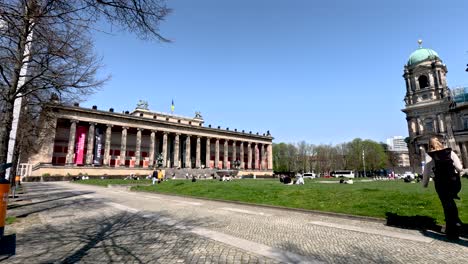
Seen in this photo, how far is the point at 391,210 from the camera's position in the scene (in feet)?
33.6

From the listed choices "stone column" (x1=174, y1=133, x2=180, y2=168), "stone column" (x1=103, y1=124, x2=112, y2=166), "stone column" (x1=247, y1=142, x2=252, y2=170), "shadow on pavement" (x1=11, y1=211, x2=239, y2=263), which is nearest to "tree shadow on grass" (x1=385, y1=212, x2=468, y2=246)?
"shadow on pavement" (x1=11, y1=211, x2=239, y2=263)

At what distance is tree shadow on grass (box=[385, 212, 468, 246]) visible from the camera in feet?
23.6

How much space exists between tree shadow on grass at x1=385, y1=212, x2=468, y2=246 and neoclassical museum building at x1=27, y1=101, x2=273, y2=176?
50698 mm

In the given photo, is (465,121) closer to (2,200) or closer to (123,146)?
(123,146)

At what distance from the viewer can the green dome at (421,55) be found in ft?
265

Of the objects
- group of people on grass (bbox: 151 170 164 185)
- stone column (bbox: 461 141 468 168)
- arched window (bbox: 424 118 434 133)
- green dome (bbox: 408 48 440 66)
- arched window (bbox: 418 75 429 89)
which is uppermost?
green dome (bbox: 408 48 440 66)

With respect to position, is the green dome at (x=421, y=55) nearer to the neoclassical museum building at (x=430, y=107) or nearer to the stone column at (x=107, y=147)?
the neoclassical museum building at (x=430, y=107)

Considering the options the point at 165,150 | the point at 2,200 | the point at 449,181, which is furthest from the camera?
the point at 165,150

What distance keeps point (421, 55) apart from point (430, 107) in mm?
18316

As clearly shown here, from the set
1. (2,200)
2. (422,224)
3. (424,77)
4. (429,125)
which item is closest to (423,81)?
(424,77)

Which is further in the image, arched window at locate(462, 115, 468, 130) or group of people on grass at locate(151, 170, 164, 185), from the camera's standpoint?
arched window at locate(462, 115, 468, 130)

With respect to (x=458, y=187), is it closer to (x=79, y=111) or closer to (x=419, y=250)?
(x=419, y=250)

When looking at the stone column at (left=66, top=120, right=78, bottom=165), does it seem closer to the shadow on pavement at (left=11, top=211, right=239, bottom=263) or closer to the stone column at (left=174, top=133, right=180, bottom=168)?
the stone column at (left=174, top=133, right=180, bottom=168)

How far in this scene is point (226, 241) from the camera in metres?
6.84
